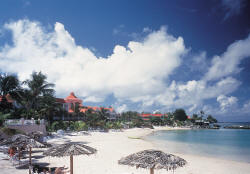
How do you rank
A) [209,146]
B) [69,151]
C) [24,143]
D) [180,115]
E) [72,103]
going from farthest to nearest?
1. [180,115]
2. [72,103]
3. [209,146]
4. [24,143]
5. [69,151]

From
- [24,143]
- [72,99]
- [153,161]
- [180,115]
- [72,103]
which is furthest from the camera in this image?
[180,115]

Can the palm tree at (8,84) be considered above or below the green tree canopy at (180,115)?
above

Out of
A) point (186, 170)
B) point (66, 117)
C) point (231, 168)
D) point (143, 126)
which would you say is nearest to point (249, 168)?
point (231, 168)

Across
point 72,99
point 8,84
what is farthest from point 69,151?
point 72,99

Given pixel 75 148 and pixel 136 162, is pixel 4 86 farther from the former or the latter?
pixel 136 162

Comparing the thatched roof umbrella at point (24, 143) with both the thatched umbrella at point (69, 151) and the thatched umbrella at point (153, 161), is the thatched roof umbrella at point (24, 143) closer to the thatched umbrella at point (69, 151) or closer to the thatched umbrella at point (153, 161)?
the thatched umbrella at point (69, 151)

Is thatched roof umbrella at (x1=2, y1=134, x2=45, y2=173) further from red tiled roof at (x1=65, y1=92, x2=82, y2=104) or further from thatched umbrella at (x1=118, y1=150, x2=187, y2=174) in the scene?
red tiled roof at (x1=65, y1=92, x2=82, y2=104)

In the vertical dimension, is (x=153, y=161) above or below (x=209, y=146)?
above

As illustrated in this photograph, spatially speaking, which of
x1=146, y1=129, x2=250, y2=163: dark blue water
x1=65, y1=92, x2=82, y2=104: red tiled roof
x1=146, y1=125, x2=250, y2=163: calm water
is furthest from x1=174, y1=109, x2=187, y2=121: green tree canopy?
x1=146, y1=125, x2=250, y2=163: calm water

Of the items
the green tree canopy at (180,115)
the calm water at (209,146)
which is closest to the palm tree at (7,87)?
the calm water at (209,146)

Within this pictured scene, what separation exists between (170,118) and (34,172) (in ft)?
332

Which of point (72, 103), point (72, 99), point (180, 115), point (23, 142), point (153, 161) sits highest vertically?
point (72, 99)

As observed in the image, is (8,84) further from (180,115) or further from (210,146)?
(180,115)

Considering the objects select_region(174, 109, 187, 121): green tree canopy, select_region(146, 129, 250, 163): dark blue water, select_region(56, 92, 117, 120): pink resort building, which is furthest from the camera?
select_region(174, 109, 187, 121): green tree canopy
